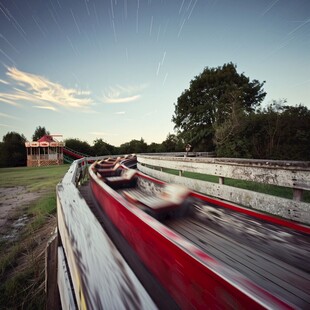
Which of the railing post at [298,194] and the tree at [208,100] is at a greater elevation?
the tree at [208,100]

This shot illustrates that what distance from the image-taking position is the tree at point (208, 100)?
22.3m

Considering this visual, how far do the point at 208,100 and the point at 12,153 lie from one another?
3662 cm

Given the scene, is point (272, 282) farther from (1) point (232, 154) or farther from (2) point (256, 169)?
(1) point (232, 154)

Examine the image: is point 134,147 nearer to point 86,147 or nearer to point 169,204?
point 86,147

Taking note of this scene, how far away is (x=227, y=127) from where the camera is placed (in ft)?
44.0

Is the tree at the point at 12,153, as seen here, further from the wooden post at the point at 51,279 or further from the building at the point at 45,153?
the wooden post at the point at 51,279

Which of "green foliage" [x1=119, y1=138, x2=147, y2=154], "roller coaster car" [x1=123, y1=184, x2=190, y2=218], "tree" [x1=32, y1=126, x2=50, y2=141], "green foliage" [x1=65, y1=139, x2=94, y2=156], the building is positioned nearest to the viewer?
"roller coaster car" [x1=123, y1=184, x2=190, y2=218]

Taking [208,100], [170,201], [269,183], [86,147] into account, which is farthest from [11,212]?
[86,147]

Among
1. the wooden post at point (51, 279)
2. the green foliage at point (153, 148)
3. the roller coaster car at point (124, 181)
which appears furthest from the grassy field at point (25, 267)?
the green foliage at point (153, 148)

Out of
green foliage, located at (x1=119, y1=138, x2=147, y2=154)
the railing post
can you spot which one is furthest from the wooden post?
green foliage, located at (x1=119, y1=138, x2=147, y2=154)

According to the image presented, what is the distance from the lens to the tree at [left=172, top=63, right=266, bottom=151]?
73.0ft

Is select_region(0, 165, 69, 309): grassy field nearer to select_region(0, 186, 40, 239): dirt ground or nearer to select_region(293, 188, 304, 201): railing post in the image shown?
select_region(0, 186, 40, 239): dirt ground

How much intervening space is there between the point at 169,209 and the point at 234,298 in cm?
155

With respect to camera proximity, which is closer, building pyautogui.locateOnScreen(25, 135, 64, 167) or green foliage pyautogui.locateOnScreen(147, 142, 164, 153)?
building pyautogui.locateOnScreen(25, 135, 64, 167)
